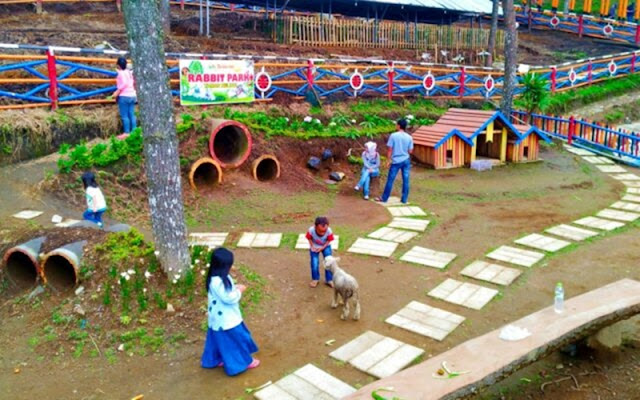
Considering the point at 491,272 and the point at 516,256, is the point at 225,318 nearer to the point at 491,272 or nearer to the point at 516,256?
the point at 491,272

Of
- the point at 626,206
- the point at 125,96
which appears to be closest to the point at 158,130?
the point at 125,96

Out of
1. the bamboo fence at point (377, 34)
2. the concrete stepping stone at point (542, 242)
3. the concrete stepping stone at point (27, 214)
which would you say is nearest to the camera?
the concrete stepping stone at point (542, 242)

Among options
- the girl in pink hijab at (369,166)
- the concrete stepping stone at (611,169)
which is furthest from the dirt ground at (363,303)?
the concrete stepping stone at (611,169)

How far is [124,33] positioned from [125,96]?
922 centimetres

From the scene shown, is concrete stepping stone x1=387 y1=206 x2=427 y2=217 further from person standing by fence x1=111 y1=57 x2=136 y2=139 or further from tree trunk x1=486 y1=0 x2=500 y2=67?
tree trunk x1=486 y1=0 x2=500 y2=67

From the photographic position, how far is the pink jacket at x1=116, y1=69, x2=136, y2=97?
10398mm

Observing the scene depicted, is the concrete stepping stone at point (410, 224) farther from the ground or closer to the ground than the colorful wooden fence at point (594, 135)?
closer to the ground

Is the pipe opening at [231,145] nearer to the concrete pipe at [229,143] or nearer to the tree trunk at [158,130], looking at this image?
the concrete pipe at [229,143]

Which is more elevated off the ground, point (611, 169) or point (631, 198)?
point (611, 169)

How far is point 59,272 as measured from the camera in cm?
669

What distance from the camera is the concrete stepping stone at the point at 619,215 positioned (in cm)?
941

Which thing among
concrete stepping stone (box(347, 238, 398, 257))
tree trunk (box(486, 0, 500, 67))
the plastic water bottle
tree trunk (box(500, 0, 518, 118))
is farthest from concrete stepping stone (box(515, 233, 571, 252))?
tree trunk (box(486, 0, 500, 67))

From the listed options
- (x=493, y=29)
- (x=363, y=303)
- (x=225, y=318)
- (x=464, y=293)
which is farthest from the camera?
(x=493, y=29)

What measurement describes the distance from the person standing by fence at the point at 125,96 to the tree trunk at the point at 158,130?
4.76 m
